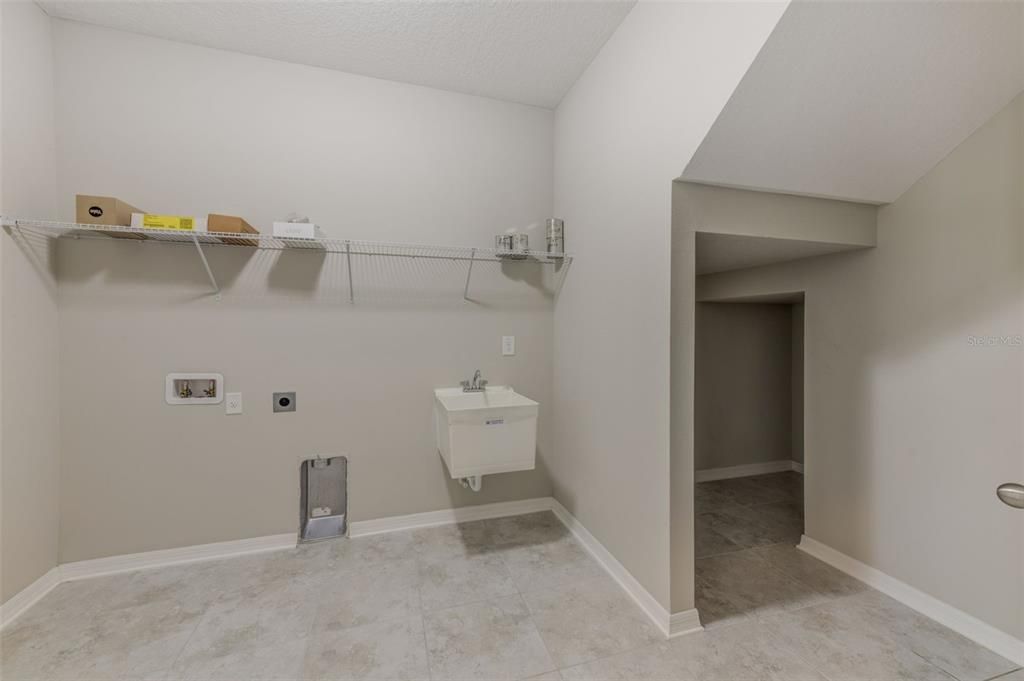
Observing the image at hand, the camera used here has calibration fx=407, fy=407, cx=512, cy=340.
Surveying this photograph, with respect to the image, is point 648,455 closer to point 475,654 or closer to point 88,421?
point 475,654

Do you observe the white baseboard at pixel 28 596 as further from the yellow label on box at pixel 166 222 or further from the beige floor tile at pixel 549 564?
the beige floor tile at pixel 549 564

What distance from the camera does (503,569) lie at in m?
2.04

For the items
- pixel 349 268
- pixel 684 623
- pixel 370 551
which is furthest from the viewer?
pixel 349 268

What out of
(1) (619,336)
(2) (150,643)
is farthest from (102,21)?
(1) (619,336)

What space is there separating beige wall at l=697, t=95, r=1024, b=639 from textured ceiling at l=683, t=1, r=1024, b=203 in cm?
19

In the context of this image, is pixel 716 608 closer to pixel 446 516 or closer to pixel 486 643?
pixel 486 643

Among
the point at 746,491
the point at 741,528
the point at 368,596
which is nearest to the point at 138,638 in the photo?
the point at 368,596

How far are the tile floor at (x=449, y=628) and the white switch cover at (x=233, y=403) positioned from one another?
30.4 inches

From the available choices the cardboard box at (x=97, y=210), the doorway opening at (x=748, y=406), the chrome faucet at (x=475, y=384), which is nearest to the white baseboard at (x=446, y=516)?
the chrome faucet at (x=475, y=384)

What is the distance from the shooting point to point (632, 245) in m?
1.83

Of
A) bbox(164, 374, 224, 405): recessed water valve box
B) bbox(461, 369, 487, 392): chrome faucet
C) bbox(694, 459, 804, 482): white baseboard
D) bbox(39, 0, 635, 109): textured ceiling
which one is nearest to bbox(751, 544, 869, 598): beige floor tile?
bbox(694, 459, 804, 482): white baseboard

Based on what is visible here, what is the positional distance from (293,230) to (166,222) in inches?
20.2

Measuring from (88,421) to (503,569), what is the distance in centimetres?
216

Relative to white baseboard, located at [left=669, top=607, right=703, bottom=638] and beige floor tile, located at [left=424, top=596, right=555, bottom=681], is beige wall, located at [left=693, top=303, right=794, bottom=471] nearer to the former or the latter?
white baseboard, located at [left=669, top=607, right=703, bottom=638]
